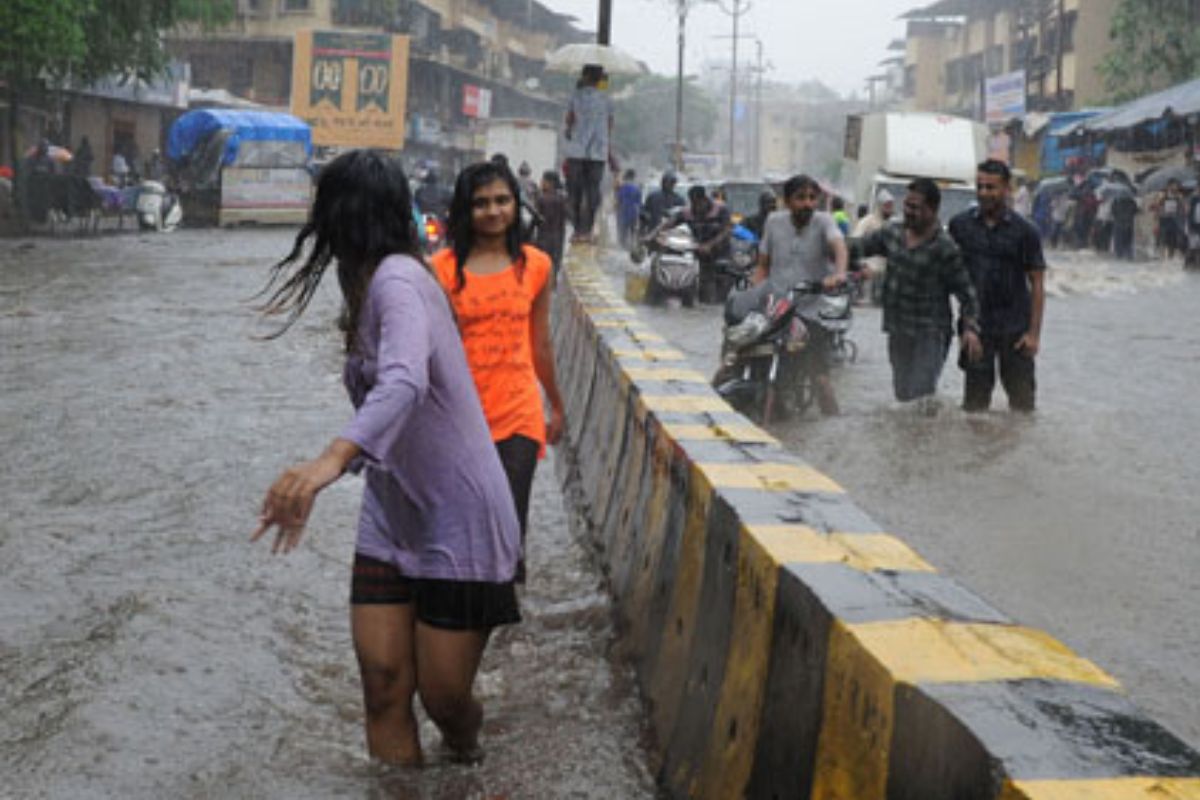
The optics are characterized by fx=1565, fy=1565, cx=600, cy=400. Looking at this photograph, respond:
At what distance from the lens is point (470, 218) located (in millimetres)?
4754

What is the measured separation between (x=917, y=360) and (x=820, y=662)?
255 inches

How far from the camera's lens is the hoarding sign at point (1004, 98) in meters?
50.9

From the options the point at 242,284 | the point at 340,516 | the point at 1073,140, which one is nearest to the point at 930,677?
the point at 340,516

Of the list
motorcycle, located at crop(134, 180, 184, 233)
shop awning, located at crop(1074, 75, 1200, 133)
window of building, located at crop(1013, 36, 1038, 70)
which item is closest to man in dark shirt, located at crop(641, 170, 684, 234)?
motorcycle, located at crop(134, 180, 184, 233)

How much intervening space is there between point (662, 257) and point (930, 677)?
15.7m

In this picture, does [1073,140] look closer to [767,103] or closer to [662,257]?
[662,257]

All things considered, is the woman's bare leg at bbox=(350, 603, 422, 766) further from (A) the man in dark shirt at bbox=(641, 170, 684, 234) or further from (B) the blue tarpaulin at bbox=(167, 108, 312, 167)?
(B) the blue tarpaulin at bbox=(167, 108, 312, 167)

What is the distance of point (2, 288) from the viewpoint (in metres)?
17.0

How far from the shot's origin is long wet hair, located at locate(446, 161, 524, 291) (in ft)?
15.6

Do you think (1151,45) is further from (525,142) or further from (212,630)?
(212,630)

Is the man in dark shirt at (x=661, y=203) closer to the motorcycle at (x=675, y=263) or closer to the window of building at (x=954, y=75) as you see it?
the motorcycle at (x=675, y=263)

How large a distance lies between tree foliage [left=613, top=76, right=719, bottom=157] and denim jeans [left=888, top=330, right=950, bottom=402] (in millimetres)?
76848

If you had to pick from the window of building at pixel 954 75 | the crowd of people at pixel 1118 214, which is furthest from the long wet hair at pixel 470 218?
the window of building at pixel 954 75

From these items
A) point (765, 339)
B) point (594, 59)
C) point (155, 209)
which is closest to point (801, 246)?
point (765, 339)
